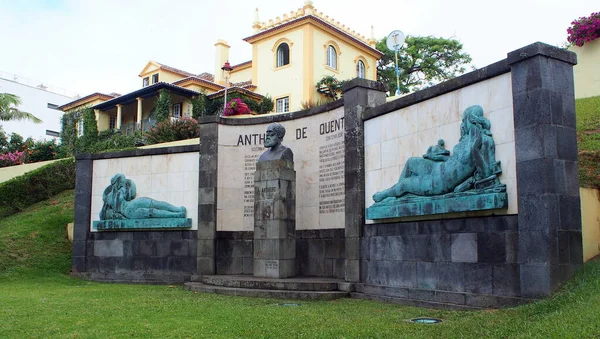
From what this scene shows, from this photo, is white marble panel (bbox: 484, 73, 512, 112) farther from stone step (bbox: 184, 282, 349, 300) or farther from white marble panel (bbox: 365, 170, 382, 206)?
stone step (bbox: 184, 282, 349, 300)

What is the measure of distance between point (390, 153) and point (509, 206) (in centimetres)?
296

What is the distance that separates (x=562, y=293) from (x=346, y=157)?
546cm

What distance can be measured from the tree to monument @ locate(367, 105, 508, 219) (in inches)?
1243

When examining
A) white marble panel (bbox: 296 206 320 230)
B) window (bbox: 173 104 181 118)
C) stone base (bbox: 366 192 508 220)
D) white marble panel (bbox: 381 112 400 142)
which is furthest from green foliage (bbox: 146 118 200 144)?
stone base (bbox: 366 192 508 220)

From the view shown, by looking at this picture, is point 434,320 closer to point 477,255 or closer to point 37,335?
point 477,255

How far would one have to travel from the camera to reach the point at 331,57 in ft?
118

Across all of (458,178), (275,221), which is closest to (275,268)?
(275,221)

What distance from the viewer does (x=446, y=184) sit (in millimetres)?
8992

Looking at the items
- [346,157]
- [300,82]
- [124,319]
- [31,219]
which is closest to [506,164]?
[346,157]

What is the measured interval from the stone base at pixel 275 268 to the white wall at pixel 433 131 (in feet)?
7.59

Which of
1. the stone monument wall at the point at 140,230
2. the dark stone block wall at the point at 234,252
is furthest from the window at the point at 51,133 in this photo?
the dark stone block wall at the point at 234,252

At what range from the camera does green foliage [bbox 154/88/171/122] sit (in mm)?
37050

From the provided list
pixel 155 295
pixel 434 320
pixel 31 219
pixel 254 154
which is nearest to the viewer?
pixel 434 320

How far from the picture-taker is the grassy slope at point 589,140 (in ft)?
35.8
